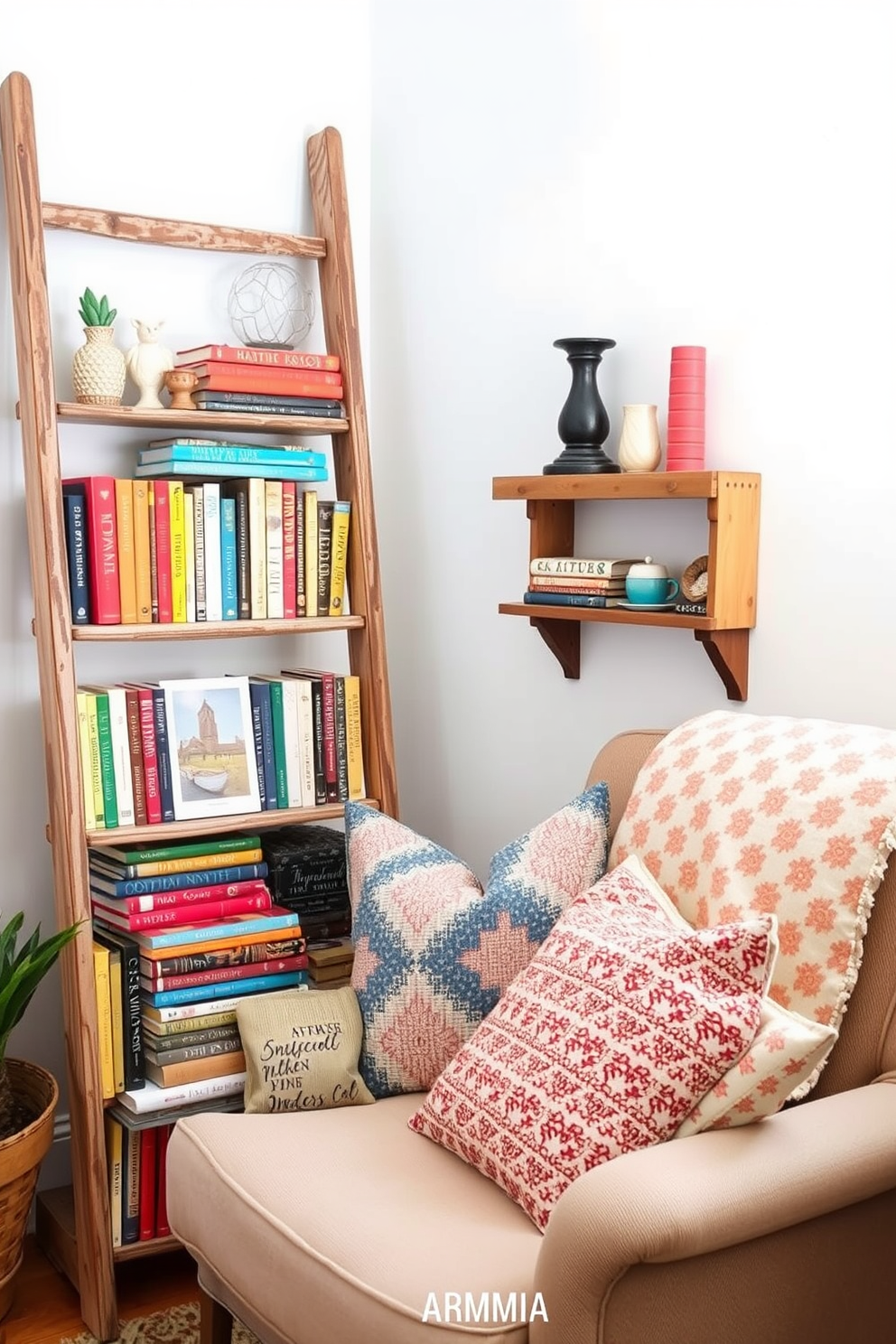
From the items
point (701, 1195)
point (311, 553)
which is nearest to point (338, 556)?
point (311, 553)

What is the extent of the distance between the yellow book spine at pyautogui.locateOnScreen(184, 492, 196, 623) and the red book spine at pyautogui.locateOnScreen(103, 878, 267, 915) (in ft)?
1.53

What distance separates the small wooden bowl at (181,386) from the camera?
2.35 metres

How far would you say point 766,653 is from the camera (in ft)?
6.59

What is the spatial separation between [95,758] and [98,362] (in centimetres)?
68

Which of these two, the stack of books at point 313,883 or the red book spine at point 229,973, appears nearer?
the red book spine at point 229,973

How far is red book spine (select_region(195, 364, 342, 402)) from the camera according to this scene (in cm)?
235

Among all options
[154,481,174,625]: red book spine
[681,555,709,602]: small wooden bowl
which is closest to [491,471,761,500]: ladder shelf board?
[681,555,709,602]: small wooden bowl

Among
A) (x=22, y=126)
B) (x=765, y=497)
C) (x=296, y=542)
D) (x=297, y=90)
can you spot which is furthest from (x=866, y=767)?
(x=297, y=90)

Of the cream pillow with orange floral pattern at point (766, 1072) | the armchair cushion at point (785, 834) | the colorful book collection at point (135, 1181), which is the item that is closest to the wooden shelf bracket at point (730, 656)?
the armchair cushion at point (785, 834)

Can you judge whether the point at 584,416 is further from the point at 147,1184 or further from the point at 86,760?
the point at 147,1184

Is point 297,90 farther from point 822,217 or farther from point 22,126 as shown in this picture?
point 822,217

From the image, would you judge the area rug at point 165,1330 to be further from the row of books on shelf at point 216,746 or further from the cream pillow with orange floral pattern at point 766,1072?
the cream pillow with orange floral pattern at point 766,1072

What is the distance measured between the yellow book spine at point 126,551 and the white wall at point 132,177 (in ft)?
0.86

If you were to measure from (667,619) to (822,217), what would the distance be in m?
0.61
